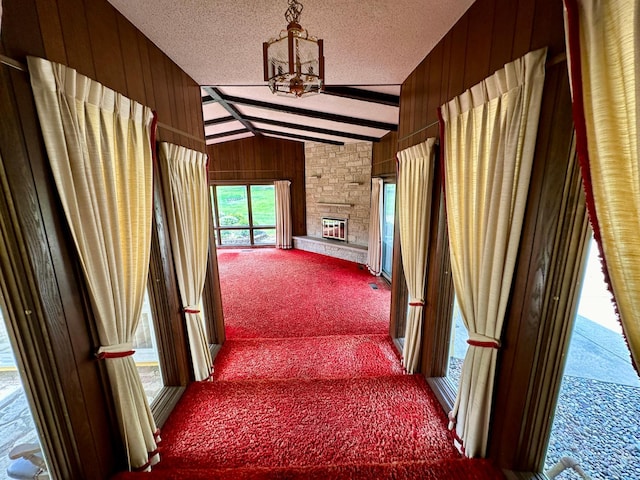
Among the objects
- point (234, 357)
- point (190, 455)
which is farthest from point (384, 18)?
point (234, 357)

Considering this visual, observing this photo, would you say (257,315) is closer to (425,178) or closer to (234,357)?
(234,357)

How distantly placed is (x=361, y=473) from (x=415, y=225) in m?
1.62

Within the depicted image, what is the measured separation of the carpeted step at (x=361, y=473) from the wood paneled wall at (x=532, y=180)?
128 mm

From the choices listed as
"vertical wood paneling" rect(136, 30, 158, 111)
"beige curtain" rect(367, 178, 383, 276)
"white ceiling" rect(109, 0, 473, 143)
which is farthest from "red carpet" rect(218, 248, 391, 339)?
"white ceiling" rect(109, 0, 473, 143)

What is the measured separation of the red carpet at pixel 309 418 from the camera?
1.28 metres

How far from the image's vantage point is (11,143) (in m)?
0.93

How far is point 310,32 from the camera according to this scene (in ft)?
5.61

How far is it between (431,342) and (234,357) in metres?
1.92

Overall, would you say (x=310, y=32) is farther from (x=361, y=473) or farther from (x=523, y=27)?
(x=361, y=473)

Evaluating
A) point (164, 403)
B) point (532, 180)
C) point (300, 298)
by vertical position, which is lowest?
point (300, 298)

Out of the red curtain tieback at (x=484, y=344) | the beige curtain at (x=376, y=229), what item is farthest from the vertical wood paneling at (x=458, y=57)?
the beige curtain at (x=376, y=229)

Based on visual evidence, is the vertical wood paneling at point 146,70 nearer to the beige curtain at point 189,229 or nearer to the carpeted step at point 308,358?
the beige curtain at point 189,229

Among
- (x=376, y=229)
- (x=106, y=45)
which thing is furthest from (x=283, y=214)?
(x=106, y=45)

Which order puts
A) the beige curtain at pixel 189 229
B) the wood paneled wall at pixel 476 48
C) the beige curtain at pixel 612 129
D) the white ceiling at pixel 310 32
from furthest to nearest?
the beige curtain at pixel 189 229 → the white ceiling at pixel 310 32 → the wood paneled wall at pixel 476 48 → the beige curtain at pixel 612 129
